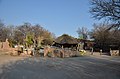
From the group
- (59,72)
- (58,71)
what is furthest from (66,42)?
(59,72)

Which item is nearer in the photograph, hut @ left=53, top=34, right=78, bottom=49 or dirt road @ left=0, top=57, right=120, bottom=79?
dirt road @ left=0, top=57, right=120, bottom=79

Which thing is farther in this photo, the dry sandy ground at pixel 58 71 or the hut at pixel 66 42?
the hut at pixel 66 42

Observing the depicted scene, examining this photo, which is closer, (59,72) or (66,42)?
(59,72)

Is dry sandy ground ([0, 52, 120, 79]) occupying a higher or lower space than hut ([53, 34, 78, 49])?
lower

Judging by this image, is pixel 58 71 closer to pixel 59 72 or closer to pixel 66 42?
pixel 59 72

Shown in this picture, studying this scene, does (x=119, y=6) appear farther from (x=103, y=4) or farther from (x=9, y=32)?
(x=9, y=32)

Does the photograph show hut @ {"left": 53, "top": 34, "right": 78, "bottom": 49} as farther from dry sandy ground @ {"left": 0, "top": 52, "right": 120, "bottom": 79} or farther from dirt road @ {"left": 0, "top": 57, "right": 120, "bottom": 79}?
dirt road @ {"left": 0, "top": 57, "right": 120, "bottom": 79}

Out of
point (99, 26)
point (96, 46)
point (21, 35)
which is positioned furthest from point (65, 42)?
point (21, 35)

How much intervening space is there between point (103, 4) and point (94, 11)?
1657 mm

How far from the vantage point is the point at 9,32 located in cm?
8375

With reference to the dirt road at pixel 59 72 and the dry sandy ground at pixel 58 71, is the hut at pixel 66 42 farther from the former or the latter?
the dirt road at pixel 59 72

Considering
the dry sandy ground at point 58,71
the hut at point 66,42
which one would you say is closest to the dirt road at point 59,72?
the dry sandy ground at point 58,71

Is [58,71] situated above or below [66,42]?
below

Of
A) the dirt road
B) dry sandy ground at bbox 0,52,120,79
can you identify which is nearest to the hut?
dry sandy ground at bbox 0,52,120,79
